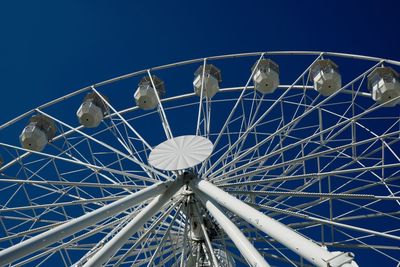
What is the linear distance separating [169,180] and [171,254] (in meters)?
3.89

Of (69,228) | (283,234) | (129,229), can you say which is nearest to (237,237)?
(283,234)

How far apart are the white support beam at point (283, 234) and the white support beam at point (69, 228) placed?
1.59 m

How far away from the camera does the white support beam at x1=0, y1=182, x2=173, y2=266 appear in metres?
9.26

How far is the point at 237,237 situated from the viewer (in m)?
10.6

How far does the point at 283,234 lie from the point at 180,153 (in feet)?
23.5

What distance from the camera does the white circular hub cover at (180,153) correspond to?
1530cm

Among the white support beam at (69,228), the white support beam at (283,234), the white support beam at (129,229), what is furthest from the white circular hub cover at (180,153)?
the white support beam at (283,234)

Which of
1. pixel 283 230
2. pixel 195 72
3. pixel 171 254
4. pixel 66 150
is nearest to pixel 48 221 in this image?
pixel 66 150

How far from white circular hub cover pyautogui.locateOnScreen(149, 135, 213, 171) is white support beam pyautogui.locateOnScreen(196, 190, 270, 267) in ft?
5.42

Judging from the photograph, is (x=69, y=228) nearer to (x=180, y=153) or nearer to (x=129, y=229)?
(x=129, y=229)

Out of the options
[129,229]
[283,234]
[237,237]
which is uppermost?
[129,229]

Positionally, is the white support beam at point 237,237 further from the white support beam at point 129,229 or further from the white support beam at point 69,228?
the white support beam at point 69,228

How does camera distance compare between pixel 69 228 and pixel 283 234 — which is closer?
pixel 283 234

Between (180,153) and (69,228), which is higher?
(180,153)
